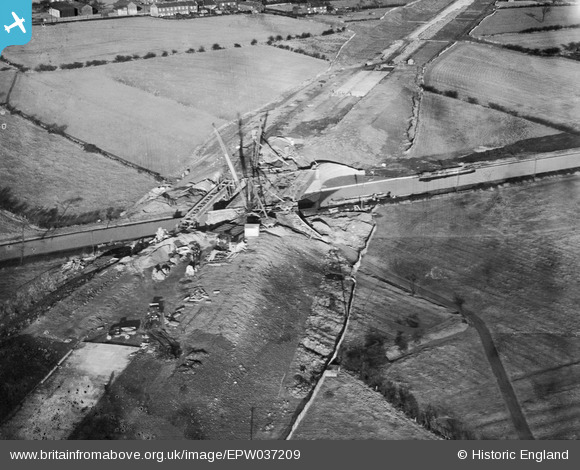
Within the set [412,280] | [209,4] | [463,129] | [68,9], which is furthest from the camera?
[209,4]

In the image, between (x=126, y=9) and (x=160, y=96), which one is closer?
(x=160, y=96)

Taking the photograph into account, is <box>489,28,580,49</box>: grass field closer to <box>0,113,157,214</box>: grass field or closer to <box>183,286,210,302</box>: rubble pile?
<box>0,113,157,214</box>: grass field

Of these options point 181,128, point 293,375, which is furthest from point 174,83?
point 293,375

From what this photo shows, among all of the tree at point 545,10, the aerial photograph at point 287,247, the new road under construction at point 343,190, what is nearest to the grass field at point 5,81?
the aerial photograph at point 287,247

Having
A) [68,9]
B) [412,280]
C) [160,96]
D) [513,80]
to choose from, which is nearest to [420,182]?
[412,280]

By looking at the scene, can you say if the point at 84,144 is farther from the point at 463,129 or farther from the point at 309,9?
the point at 309,9

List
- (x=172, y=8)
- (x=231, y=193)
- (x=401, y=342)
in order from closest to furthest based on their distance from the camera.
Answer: (x=401, y=342)
(x=231, y=193)
(x=172, y=8)

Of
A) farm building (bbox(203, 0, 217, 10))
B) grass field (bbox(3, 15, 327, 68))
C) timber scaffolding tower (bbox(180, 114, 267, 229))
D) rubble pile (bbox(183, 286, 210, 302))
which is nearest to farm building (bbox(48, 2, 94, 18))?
grass field (bbox(3, 15, 327, 68))

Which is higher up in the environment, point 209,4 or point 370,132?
point 209,4

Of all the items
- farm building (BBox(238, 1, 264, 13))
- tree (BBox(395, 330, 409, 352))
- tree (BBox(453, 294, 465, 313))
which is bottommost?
tree (BBox(395, 330, 409, 352))
